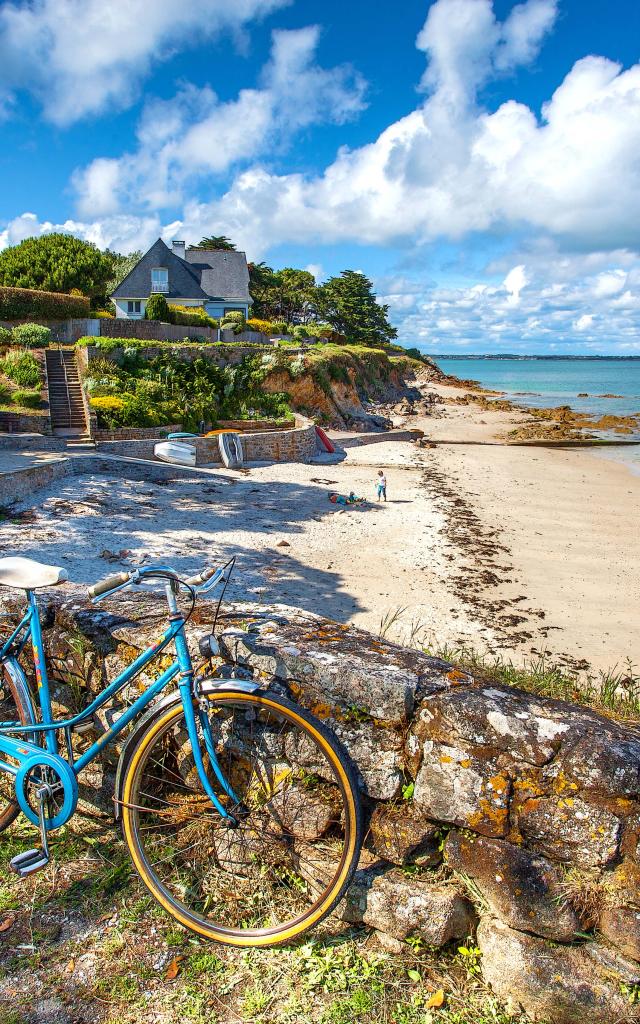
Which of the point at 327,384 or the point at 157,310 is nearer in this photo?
the point at 157,310

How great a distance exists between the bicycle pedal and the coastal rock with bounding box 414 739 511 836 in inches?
67.1

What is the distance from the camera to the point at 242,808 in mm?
2725

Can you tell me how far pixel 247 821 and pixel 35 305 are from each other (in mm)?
30828

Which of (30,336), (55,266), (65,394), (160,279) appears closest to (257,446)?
(65,394)

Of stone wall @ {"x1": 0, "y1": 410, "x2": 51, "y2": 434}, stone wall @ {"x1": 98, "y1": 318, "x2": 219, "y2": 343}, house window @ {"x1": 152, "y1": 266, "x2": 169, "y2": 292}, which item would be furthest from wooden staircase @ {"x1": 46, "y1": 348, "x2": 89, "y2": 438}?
house window @ {"x1": 152, "y1": 266, "x2": 169, "y2": 292}

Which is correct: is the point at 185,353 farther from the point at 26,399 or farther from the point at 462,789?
the point at 462,789

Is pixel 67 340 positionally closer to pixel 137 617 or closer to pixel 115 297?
pixel 115 297

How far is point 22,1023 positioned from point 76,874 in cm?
69

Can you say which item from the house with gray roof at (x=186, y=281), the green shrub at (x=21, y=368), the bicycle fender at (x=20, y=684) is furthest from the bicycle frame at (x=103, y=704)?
the house with gray roof at (x=186, y=281)

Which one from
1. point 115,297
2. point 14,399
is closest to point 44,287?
point 115,297

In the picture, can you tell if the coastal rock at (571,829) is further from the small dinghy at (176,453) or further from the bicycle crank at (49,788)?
the small dinghy at (176,453)

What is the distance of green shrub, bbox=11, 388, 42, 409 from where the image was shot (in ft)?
71.9

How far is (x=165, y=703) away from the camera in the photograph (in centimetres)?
252

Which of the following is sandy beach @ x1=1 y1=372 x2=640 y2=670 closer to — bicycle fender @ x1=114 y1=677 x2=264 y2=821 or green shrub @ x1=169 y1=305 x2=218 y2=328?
A: bicycle fender @ x1=114 y1=677 x2=264 y2=821
